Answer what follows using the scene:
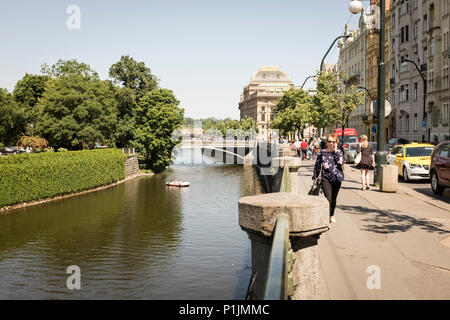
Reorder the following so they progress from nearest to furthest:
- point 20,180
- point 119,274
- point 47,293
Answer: point 47,293
point 119,274
point 20,180

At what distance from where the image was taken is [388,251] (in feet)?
26.2

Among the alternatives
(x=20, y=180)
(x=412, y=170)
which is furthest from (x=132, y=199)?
(x=412, y=170)

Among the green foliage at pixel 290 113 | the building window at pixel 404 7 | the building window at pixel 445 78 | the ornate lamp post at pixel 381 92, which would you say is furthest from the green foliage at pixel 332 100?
the green foliage at pixel 290 113

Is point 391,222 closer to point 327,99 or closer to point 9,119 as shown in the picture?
point 327,99

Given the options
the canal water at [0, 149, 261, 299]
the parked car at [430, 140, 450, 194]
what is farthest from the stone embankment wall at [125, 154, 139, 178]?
the parked car at [430, 140, 450, 194]

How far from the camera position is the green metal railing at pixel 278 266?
288 centimetres

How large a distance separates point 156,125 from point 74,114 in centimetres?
1146

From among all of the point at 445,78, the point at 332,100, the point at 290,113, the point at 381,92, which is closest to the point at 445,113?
the point at 445,78

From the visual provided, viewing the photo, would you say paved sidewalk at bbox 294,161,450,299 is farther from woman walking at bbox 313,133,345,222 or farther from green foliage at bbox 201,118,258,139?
green foliage at bbox 201,118,258,139

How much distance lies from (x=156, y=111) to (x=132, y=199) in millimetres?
23773

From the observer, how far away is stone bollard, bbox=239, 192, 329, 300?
13.5ft

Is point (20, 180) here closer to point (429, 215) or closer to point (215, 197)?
point (215, 197)

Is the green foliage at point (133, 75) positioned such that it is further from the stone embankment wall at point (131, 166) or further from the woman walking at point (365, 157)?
the woman walking at point (365, 157)

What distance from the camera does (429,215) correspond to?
11.7 metres
